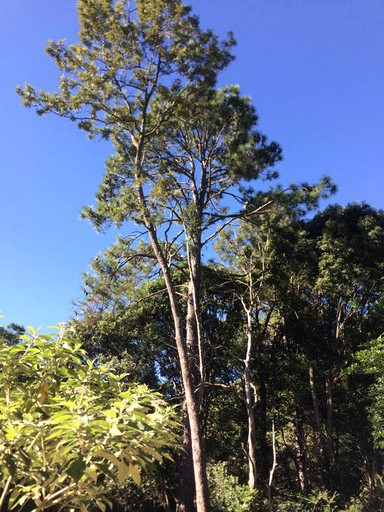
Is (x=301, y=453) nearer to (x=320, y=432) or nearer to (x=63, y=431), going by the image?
(x=320, y=432)

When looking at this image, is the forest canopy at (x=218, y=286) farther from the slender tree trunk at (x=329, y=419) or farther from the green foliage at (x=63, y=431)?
the green foliage at (x=63, y=431)

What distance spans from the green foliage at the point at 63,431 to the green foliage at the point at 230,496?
7451mm

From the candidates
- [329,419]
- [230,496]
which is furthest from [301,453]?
[230,496]

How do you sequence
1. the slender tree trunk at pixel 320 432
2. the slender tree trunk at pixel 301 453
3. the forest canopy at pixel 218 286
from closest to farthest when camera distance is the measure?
1. the forest canopy at pixel 218 286
2. the slender tree trunk at pixel 320 432
3. the slender tree trunk at pixel 301 453

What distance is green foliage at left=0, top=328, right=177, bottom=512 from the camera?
59.4 inches

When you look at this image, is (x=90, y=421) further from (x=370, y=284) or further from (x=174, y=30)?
(x=370, y=284)

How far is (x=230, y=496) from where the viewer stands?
866cm

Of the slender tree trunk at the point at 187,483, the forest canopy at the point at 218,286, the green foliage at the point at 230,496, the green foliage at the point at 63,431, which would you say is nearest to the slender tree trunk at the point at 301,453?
the forest canopy at the point at 218,286

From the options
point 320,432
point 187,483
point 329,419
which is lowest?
point 187,483

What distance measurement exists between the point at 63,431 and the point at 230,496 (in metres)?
8.49

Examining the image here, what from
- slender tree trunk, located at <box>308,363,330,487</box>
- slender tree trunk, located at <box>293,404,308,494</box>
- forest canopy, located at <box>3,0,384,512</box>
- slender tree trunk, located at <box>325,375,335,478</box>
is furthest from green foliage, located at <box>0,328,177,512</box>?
slender tree trunk, located at <box>293,404,308,494</box>

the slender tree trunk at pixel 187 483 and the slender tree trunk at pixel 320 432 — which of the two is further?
the slender tree trunk at pixel 320 432

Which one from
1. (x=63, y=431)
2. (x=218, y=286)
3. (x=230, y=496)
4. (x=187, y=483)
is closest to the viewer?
(x=63, y=431)

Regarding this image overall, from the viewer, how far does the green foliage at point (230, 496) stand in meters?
8.24
